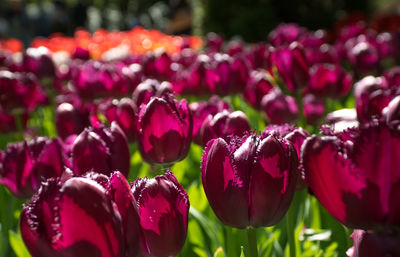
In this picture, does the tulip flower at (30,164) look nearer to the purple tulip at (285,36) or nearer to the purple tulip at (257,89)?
the purple tulip at (257,89)

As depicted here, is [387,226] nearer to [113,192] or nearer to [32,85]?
[113,192]

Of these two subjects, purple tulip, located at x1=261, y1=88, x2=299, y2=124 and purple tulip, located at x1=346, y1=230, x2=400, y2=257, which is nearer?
purple tulip, located at x1=346, y1=230, x2=400, y2=257

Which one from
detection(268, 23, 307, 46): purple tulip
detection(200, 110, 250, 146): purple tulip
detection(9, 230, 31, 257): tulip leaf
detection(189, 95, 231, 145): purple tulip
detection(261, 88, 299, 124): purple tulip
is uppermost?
detection(268, 23, 307, 46): purple tulip

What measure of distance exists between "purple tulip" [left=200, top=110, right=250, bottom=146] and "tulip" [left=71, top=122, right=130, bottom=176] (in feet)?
0.69

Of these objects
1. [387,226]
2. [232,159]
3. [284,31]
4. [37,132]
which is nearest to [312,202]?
[232,159]

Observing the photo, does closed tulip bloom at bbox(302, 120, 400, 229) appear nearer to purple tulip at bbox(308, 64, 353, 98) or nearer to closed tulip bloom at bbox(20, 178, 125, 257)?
closed tulip bloom at bbox(20, 178, 125, 257)

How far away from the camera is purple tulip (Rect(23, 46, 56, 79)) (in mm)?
2830

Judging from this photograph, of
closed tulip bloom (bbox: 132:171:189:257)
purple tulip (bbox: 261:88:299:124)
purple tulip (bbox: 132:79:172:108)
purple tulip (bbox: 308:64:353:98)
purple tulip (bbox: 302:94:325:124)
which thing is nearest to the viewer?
closed tulip bloom (bbox: 132:171:189:257)

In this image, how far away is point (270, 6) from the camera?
9.15 meters

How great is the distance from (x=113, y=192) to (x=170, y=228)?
117mm

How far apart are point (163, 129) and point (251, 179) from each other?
35cm

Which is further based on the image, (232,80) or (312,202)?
(232,80)

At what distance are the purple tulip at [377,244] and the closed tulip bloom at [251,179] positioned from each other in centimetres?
18

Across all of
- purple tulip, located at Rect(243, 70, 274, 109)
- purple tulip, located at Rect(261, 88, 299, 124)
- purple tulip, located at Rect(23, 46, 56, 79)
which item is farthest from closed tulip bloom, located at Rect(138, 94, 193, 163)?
purple tulip, located at Rect(23, 46, 56, 79)
